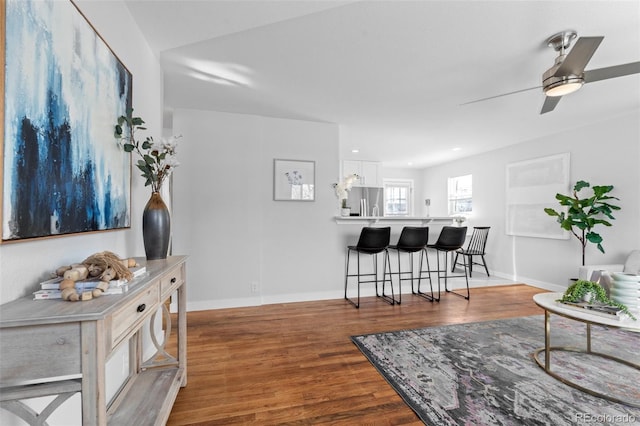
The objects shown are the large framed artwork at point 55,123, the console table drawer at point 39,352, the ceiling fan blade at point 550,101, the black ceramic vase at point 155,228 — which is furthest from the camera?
the ceiling fan blade at point 550,101

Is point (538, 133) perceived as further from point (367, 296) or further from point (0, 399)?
point (0, 399)

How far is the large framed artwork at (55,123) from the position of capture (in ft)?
2.90

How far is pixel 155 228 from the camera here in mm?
1707

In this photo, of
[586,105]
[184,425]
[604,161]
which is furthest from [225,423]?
[604,161]

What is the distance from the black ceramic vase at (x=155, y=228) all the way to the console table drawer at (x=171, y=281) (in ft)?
0.52

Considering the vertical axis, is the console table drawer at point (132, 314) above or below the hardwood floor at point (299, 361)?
above

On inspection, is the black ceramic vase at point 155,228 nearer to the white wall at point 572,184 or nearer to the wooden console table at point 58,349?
the wooden console table at point 58,349

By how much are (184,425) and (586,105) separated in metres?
5.08

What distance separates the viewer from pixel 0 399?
2.48ft

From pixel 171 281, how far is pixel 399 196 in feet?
24.6

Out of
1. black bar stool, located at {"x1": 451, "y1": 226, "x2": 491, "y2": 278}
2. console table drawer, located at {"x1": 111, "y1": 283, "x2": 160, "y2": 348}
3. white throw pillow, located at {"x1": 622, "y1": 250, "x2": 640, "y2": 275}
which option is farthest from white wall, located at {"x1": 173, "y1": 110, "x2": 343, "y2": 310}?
white throw pillow, located at {"x1": 622, "y1": 250, "x2": 640, "y2": 275}

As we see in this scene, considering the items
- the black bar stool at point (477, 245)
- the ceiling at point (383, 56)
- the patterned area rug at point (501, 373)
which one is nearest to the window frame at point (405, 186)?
the black bar stool at point (477, 245)

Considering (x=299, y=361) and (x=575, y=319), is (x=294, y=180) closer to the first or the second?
(x=299, y=361)

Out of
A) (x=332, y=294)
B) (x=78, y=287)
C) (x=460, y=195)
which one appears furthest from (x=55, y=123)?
(x=460, y=195)
